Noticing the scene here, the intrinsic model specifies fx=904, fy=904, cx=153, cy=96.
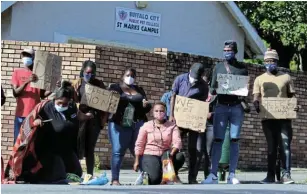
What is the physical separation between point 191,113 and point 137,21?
8.84m

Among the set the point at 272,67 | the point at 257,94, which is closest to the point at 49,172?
the point at 257,94

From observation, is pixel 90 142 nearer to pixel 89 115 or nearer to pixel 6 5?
pixel 89 115

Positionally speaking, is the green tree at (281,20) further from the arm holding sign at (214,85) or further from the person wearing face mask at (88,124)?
the person wearing face mask at (88,124)

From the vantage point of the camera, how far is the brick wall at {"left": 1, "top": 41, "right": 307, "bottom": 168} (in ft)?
52.5

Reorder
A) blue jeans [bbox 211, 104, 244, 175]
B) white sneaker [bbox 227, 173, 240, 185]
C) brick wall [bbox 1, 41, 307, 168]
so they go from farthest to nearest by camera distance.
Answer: brick wall [bbox 1, 41, 307, 168] < blue jeans [bbox 211, 104, 244, 175] < white sneaker [bbox 227, 173, 240, 185]

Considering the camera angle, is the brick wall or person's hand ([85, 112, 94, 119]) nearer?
person's hand ([85, 112, 94, 119])

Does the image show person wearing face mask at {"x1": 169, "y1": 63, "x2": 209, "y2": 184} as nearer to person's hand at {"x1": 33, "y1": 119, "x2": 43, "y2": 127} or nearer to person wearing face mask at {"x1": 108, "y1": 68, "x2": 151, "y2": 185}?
person wearing face mask at {"x1": 108, "y1": 68, "x2": 151, "y2": 185}

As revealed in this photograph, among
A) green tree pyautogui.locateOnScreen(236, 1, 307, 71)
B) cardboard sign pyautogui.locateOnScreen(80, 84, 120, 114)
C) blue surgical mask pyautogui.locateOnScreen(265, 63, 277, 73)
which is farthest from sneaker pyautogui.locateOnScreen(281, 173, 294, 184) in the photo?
green tree pyautogui.locateOnScreen(236, 1, 307, 71)

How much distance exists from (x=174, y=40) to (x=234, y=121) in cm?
968

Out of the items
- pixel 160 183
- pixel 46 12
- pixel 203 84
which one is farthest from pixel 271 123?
pixel 46 12

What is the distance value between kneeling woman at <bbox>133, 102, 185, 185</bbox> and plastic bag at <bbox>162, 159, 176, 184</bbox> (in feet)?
0.24

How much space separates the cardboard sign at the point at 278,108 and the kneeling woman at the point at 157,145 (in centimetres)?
148

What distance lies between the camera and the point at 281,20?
84.4ft

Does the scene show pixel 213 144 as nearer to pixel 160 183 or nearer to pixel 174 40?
pixel 160 183
